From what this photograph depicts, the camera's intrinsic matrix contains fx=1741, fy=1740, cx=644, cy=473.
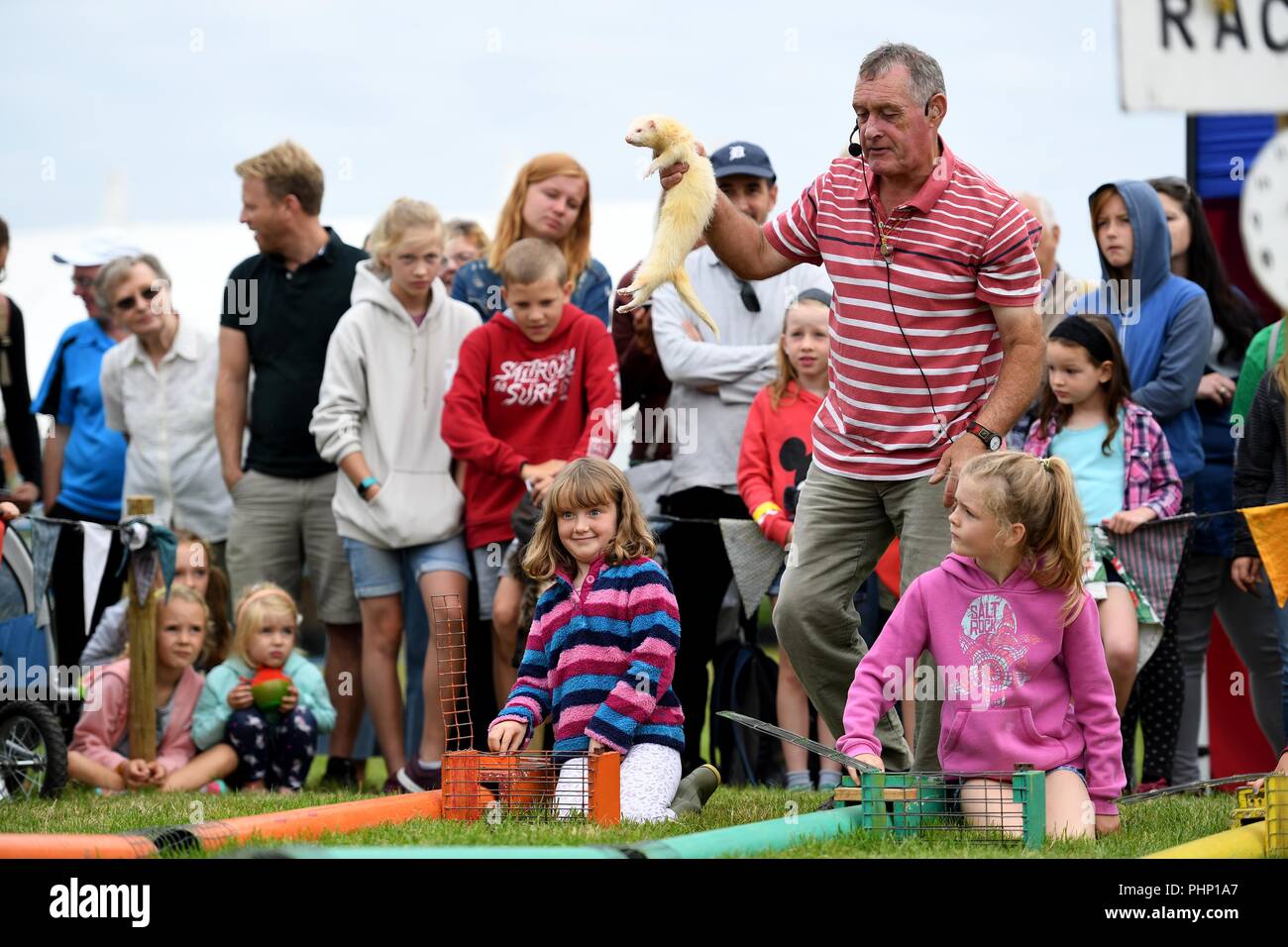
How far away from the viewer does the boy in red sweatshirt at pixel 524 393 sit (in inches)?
290

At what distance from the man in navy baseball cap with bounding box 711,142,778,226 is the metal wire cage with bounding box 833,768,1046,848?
3.49 metres

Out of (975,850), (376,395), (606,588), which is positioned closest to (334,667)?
(376,395)

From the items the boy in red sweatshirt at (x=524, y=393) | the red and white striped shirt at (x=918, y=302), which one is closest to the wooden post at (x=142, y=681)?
the boy in red sweatshirt at (x=524, y=393)

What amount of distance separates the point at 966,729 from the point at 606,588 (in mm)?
1246

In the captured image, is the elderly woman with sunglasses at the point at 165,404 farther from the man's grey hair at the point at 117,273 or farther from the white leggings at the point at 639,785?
the white leggings at the point at 639,785

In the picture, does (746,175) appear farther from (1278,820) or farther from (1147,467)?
(1278,820)

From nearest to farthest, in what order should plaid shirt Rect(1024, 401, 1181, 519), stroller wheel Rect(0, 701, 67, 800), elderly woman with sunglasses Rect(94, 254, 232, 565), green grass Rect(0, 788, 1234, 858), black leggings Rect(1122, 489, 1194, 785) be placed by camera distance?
green grass Rect(0, 788, 1234, 858) → stroller wheel Rect(0, 701, 67, 800) → plaid shirt Rect(1024, 401, 1181, 519) → black leggings Rect(1122, 489, 1194, 785) → elderly woman with sunglasses Rect(94, 254, 232, 565)

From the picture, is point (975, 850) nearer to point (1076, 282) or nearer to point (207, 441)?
point (1076, 282)

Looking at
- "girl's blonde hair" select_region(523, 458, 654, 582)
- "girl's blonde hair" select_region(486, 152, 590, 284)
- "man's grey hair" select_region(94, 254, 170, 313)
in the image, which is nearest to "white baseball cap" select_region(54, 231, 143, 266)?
"man's grey hair" select_region(94, 254, 170, 313)

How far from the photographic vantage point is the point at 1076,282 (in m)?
8.41

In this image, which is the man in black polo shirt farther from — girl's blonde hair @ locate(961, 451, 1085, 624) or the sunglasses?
girl's blonde hair @ locate(961, 451, 1085, 624)

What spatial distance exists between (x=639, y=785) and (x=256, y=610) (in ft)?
9.14

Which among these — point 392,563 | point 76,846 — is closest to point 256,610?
point 392,563

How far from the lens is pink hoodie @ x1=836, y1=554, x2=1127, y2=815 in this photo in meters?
5.18
